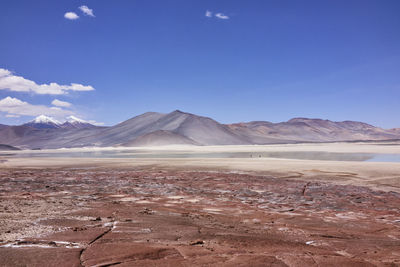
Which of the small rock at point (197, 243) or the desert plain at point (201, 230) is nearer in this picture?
the desert plain at point (201, 230)

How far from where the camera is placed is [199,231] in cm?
561

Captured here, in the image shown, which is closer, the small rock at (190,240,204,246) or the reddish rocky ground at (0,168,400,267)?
the reddish rocky ground at (0,168,400,267)

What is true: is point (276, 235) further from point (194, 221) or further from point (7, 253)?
point (7, 253)

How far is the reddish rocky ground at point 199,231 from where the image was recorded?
13.5ft

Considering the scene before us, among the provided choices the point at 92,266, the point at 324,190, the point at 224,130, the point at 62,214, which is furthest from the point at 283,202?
the point at 224,130

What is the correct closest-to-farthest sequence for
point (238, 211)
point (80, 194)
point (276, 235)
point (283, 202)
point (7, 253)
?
point (7, 253), point (276, 235), point (238, 211), point (283, 202), point (80, 194)

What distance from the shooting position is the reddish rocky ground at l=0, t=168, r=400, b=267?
13.5 ft

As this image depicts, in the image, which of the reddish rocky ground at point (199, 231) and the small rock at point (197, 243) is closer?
the reddish rocky ground at point (199, 231)

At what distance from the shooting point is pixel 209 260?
13.2 feet

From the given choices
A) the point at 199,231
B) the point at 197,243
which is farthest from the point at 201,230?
the point at 197,243

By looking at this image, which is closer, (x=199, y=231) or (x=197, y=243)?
(x=197, y=243)

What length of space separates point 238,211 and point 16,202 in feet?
20.8

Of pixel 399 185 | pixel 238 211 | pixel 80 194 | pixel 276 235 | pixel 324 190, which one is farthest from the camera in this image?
pixel 399 185

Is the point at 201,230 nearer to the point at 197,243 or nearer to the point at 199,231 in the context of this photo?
the point at 199,231
